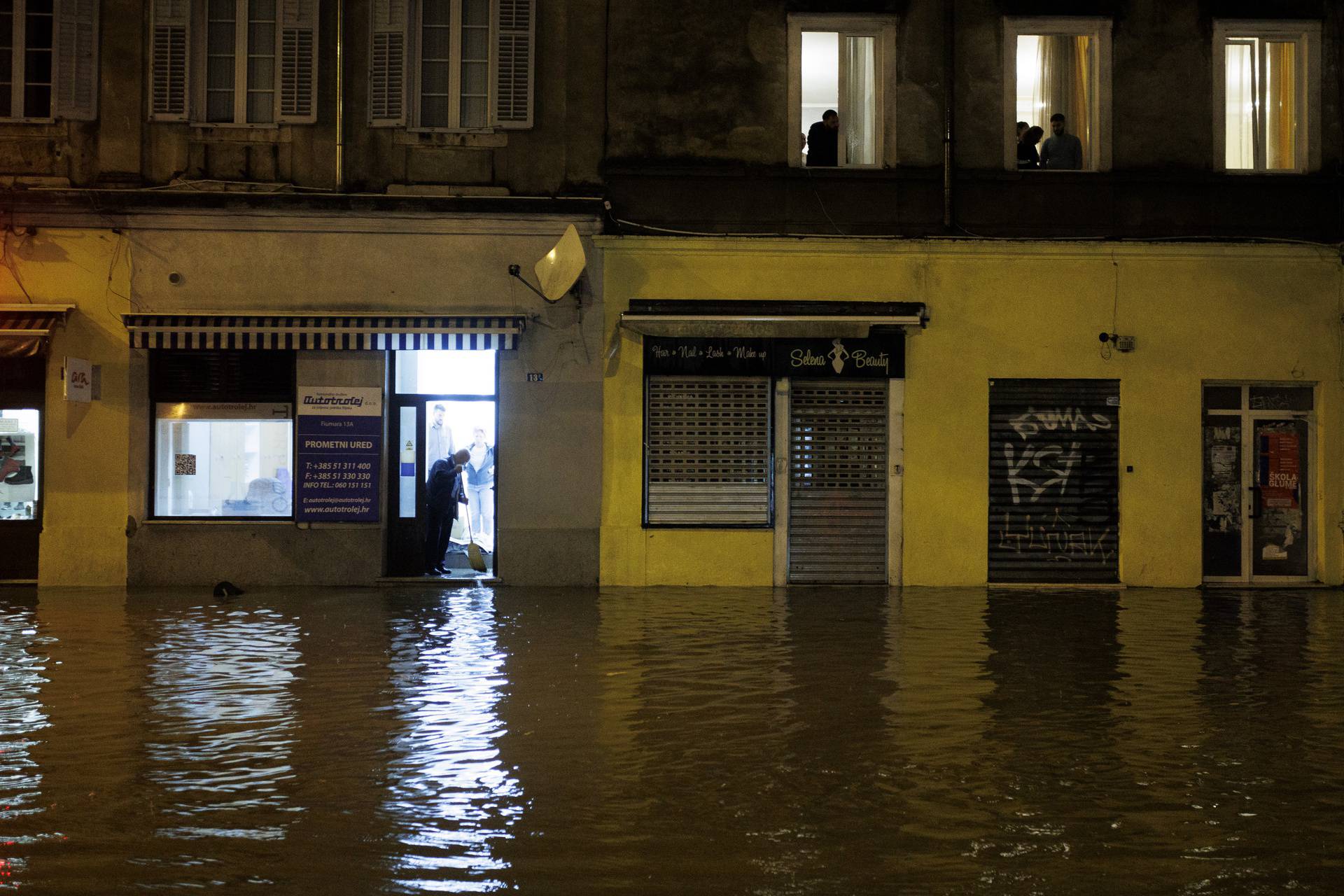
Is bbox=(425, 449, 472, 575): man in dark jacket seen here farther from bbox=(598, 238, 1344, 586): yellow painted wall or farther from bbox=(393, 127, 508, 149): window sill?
bbox=(393, 127, 508, 149): window sill

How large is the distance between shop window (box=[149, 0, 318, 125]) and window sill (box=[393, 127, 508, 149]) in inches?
45.5

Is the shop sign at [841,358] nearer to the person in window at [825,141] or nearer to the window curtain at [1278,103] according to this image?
the person in window at [825,141]

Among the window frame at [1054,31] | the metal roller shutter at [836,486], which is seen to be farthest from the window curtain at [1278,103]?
the metal roller shutter at [836,486]

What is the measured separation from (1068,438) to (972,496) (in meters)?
1.43

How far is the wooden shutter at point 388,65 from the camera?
15727 millimetres

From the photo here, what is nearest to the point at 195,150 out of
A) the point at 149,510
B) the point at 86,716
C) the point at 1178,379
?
the point at 149,510

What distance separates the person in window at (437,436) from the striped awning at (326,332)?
1138 millimetres

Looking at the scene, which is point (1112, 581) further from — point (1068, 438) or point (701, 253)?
Answer: point (701, 253)

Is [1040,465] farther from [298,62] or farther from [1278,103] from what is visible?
[298,62]

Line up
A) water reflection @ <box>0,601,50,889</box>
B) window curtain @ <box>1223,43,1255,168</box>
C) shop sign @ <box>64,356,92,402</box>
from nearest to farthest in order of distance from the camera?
water reflection @ <box>0,601,50,889</box> → shop sign @ <box>64,356,92,402</box> → window curtain @ <box>1223,43,1255,168</box>

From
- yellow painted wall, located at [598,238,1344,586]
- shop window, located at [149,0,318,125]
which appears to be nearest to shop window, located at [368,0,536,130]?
shop window, located at [149,0,318,125]

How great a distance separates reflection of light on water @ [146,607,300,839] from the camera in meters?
5.87

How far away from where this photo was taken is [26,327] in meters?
15.2

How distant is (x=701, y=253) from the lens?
16.0 m
